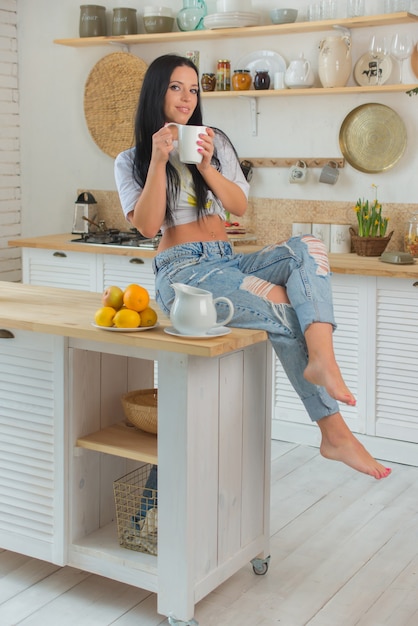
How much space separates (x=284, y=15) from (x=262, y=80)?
34 cm

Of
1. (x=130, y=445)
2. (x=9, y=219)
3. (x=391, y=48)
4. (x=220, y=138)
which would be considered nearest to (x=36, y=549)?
(x=130, y=445)

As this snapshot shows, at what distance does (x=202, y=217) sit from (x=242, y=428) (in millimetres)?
743

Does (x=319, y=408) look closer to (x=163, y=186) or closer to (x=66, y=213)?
(x=163, y=186)

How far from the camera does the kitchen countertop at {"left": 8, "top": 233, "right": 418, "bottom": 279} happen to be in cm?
394

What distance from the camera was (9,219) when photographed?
577 cm

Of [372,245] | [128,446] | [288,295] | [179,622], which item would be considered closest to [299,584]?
[179,622]

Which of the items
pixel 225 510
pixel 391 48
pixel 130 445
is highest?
pixel 391 48

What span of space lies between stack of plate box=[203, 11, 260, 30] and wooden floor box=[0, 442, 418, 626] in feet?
8.08

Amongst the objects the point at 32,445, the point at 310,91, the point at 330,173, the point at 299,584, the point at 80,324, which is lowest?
the point at 299,584

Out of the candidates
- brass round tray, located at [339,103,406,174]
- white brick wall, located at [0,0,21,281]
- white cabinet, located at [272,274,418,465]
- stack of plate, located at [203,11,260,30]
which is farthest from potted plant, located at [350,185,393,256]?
white brick wall, located at [0,0,21,281]

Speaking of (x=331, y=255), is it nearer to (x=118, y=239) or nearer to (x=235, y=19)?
(x=118, y=239)

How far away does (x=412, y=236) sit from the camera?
4.36 m

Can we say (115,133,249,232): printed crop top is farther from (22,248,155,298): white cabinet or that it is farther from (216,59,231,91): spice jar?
(216,59,231,91): spice jar

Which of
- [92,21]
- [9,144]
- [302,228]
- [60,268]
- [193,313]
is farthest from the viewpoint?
[9,144]
